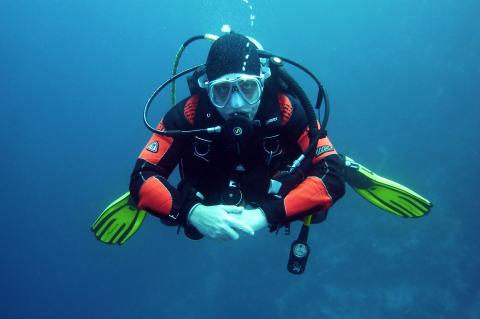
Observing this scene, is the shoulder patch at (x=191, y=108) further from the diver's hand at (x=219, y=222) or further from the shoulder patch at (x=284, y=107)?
the diver's hand at (x=219, y=222)

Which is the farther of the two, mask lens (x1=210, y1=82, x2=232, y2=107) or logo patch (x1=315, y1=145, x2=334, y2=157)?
logo patch (x1=315, y1=145, x2=334, y2=157)

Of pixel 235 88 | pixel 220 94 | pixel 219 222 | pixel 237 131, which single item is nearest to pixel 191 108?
pixel 220 94

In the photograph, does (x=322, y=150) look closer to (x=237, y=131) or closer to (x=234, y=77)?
(x=237, y=131)

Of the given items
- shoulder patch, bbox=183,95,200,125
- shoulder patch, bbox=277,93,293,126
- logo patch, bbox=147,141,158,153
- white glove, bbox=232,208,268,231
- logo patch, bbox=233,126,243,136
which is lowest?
white glove, bbox=232,208,268,231

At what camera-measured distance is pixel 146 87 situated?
44.5m

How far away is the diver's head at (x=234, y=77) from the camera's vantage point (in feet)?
12.0

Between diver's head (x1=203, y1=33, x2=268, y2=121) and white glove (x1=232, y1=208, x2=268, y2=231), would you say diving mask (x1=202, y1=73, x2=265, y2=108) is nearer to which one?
diver's head (x1=203, y1=33, x2=268, y2=121)

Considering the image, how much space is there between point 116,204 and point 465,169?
16.5 m

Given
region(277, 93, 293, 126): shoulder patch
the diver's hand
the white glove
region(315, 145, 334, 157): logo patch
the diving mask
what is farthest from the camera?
region(277, 93, 293, 126): shoulder patch

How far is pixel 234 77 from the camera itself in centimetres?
363

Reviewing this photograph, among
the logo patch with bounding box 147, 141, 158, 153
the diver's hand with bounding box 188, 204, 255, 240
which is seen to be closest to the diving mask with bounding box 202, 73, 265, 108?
the logo patch with bounding box 147, 141, 158, 153

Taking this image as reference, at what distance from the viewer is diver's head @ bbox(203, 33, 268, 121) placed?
3.66 m

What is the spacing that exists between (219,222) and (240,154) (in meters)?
0.97

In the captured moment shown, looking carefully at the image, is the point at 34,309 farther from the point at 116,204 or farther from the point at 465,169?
the point at 465,169
